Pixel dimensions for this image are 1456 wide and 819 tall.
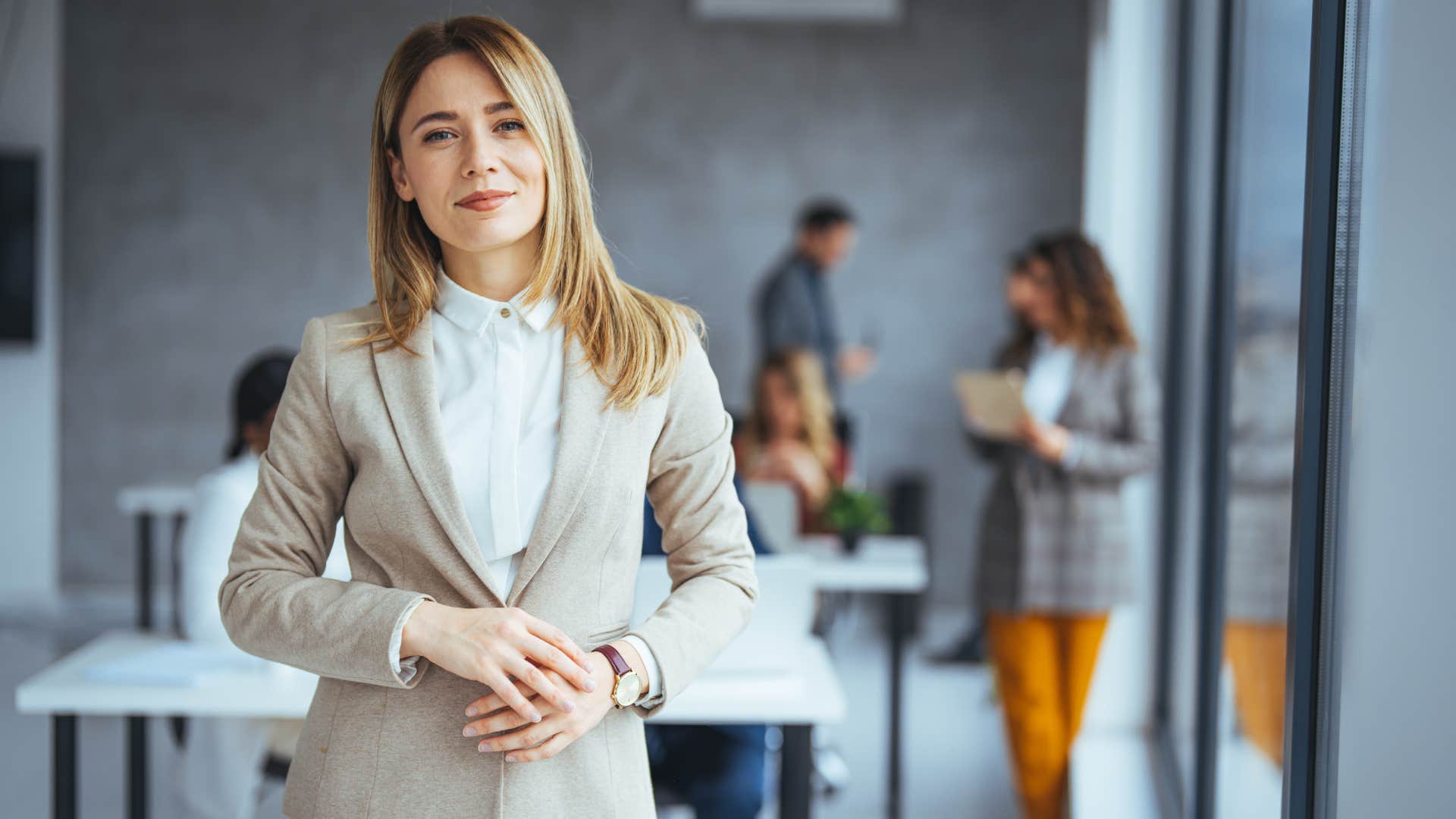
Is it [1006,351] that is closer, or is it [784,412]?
[1006,351]

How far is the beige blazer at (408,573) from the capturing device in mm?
1197

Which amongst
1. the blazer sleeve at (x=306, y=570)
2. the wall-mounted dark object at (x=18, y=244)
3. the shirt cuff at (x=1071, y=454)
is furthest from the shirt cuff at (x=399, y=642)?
the wall-mounted dark object at (x=18, y=244)

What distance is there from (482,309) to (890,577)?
1.99 metres

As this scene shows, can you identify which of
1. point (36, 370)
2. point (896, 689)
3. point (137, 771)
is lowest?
point (896, 689)

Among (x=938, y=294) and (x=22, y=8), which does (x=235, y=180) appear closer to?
(x=22, y=8)

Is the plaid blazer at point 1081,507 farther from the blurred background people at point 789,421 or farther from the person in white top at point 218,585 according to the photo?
the person in white top at point 218,585

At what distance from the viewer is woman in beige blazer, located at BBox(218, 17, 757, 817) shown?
1.19 metres

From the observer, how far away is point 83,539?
241 inches

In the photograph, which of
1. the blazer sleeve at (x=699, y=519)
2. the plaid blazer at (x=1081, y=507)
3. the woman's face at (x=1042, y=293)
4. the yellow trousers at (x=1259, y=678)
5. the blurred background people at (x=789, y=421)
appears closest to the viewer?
the blazer sleeve at (x=699, y=519)

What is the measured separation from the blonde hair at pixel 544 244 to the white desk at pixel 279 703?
90cm

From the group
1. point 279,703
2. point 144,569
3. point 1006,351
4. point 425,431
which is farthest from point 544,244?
point 144,569

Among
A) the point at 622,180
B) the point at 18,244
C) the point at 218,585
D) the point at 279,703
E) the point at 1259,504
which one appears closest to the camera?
the point at 279,703

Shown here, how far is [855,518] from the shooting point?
11.1 feet

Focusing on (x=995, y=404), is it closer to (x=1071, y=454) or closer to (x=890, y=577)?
(x=1071, y=454)
